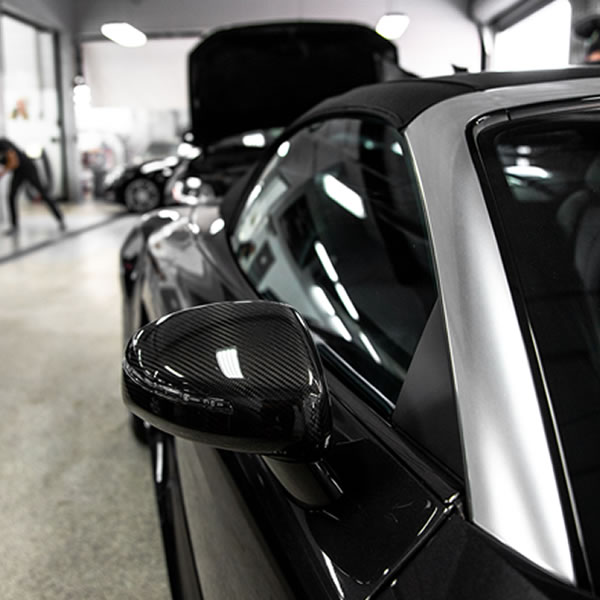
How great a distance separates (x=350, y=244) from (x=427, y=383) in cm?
39

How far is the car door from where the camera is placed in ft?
2.07

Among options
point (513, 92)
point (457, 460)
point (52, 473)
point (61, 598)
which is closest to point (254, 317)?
point (457, 460)

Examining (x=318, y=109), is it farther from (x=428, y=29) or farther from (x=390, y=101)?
(x=428, y=29)

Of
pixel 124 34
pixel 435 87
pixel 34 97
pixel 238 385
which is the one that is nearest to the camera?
pixel 238 385

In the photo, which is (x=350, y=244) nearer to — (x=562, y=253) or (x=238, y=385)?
(x=562, y=253)

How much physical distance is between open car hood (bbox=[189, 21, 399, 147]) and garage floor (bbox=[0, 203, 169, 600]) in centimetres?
139

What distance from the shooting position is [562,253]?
2.52 feet

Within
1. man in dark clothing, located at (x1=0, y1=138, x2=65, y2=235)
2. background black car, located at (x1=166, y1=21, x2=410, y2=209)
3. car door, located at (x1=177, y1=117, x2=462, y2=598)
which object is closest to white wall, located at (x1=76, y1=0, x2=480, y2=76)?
man in dark clothing, located at (x1=0, y1=138, x2=65, y2=235)

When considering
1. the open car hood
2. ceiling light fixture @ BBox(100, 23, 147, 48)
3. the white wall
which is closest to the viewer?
the open car hood

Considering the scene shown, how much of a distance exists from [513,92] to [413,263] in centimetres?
25

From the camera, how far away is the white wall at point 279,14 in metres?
11.9

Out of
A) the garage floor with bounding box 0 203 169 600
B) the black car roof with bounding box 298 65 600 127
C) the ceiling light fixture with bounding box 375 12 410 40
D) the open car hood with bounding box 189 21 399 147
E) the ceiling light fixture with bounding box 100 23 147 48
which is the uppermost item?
the ceiling light fixture with bounding box 375 12 410 40

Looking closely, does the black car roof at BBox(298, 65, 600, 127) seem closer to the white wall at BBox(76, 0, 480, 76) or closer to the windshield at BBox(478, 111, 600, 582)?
the windshield at BBox(478, 111, 600, 582)

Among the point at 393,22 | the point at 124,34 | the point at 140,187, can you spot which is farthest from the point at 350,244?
the point at 124,34
